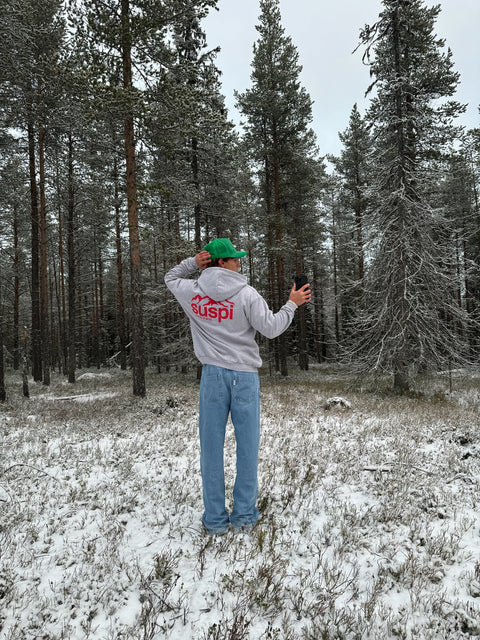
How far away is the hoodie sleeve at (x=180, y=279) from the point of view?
362 centimetres

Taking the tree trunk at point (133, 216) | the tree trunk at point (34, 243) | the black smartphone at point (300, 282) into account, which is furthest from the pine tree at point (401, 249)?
the tree trunk at point (34, 243)

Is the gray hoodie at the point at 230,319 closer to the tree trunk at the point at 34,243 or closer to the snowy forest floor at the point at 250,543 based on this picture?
the snowy forest floor at the point at 250,543

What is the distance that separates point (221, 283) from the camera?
3.35 meters

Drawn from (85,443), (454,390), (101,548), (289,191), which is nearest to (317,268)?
(289,191)

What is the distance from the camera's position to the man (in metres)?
3.29

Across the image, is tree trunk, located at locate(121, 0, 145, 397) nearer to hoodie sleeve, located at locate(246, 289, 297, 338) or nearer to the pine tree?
the pine tree

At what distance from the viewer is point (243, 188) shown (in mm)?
17578

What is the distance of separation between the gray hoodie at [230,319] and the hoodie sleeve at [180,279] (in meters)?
0.17

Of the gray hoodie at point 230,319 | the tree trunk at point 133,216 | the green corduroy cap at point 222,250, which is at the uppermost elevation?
the tree trunk at point 133,216

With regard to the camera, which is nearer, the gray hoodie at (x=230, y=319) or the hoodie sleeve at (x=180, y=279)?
the gray hoodie at (x=230, y=319)

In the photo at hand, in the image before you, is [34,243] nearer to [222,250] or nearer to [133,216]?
[133,216]

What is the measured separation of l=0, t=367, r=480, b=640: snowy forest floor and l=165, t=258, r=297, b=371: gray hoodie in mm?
1684

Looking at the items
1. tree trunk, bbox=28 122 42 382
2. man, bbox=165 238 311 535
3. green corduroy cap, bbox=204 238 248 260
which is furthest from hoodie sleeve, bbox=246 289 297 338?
tree trunk, bbox=28 122 42 382

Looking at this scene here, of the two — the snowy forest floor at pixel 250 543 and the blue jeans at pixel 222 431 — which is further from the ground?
the blue jeans at pixel 222 431
